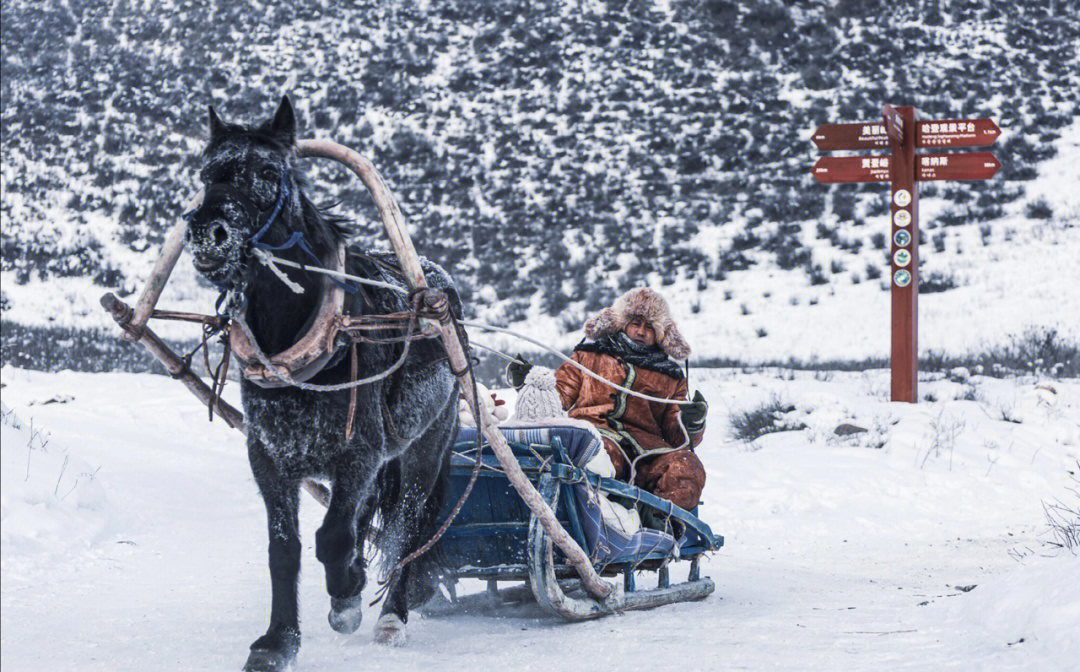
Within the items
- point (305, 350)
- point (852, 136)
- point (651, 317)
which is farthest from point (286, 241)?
point (852, 136)

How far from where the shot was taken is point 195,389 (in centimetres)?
488

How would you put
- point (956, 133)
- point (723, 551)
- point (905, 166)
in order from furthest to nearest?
point (905, 166) < point (956, 133) < point (723, 551)

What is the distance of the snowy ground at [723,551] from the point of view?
4430 millimetres

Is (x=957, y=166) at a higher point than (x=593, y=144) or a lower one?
lower

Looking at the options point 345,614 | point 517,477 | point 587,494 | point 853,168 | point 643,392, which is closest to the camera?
point 345,614

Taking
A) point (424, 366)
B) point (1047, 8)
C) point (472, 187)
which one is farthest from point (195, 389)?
point (1047, 8)

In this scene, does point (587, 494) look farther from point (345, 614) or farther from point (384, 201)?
point (384, 201)

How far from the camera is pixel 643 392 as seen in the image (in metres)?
6.18

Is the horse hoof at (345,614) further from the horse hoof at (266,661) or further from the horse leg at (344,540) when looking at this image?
the horse hoof at (266,661)

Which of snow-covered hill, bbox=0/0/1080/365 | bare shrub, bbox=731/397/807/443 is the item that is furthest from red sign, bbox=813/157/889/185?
snow-covered hill, bbox=0/0/1080/365

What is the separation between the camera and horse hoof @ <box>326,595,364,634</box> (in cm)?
471

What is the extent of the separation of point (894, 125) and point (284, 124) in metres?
9.94

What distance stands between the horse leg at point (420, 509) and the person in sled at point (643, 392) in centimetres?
71

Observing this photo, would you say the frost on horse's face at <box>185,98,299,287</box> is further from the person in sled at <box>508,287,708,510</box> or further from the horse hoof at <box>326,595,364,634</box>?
the person in sled at <box>508,287,708,510</box>
